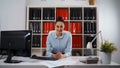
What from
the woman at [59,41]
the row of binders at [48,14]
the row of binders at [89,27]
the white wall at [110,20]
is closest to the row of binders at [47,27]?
the row of binders at [48,14]

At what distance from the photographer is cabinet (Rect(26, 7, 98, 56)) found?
4.48 metres

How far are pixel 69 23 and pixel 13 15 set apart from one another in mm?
1411

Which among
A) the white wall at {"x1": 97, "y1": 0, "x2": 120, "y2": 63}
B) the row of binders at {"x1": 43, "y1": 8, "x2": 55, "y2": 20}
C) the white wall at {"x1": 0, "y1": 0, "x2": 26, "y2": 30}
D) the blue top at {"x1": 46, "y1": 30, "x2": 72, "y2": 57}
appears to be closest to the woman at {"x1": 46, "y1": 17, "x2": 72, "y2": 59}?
the blue top at {"x1": 46, "y1": 30, "x2": 72, "y2": 57}

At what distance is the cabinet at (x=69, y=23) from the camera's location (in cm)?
448

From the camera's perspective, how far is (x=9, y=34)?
2.36 m

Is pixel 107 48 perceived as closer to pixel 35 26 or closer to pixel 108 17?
pixel 35 26

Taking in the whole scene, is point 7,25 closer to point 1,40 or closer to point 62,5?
point 62,5

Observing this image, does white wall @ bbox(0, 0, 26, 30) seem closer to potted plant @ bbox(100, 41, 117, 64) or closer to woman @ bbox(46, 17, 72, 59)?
woman @ bbox(46, 17, 72, 59)

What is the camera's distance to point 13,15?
4.58m

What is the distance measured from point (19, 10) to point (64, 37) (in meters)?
1.70

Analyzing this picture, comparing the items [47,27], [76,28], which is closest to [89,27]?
[76,28]

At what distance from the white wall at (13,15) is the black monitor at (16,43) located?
7.15 feet

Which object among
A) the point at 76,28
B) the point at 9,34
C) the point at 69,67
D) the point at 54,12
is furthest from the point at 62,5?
the point at 69,67

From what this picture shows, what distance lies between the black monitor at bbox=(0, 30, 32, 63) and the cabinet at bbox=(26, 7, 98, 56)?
6.84 ft
